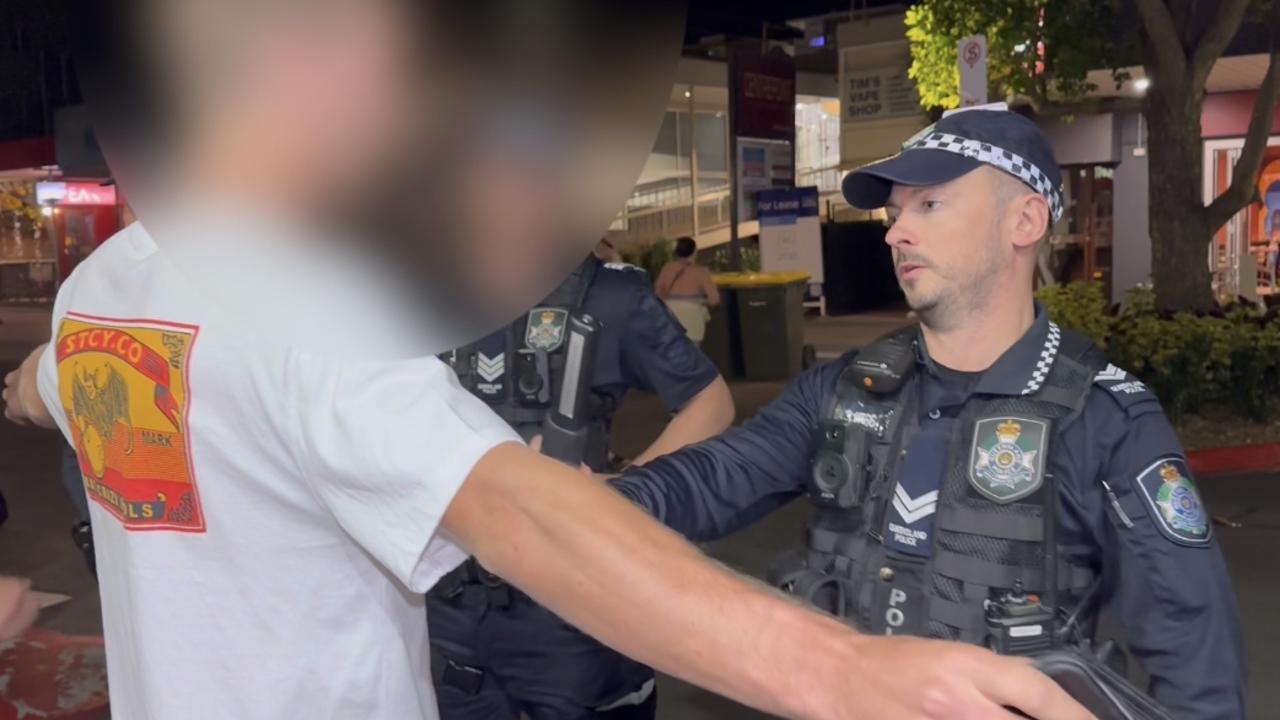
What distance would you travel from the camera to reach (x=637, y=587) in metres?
0.88

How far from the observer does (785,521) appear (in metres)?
8.30

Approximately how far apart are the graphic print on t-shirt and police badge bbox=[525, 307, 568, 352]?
5.53ft

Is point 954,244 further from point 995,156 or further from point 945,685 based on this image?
point 945,685

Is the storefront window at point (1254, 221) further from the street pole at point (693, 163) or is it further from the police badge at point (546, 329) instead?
the police badge at point (546, 329)

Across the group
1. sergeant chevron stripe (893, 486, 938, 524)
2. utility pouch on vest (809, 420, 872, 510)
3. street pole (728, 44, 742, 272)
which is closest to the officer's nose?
utility pouch on vest (809, 420, 872, 510)

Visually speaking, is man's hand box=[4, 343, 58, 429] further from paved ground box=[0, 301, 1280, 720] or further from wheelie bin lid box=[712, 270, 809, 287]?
wheelie bin lid box=[712, 270, 809, 287]

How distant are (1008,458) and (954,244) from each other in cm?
49

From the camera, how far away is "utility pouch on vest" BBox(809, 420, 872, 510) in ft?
7.99

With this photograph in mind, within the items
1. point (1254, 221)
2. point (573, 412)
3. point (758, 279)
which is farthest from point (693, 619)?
point (1254, 221)

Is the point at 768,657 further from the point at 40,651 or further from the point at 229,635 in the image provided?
the point at 40,651

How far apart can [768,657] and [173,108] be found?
52cm

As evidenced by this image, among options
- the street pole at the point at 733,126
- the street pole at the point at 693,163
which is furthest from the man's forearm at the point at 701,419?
the street pole at the point at 693,163

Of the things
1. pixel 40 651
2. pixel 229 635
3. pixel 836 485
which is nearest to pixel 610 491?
pixel 229 635

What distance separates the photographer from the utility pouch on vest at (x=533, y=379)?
10.3 feet
